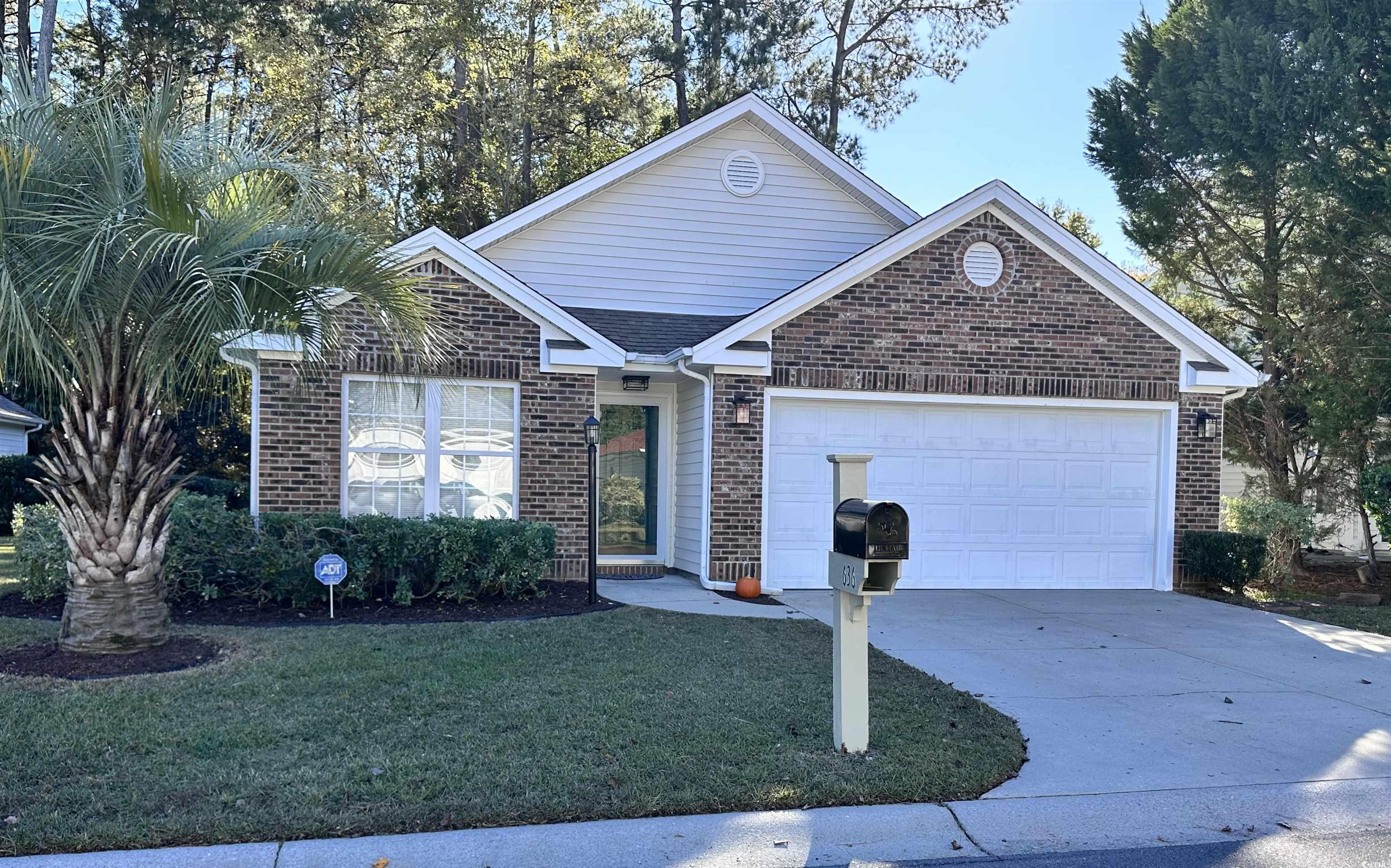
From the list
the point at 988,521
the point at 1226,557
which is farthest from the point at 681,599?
the point at 1226,557

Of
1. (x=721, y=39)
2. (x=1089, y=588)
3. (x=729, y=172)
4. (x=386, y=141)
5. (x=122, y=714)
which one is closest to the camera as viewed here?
(x=122, y=714)

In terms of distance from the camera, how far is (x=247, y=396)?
2291 cm

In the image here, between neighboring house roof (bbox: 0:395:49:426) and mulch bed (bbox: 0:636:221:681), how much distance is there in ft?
56.7

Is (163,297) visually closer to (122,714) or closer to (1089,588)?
(122,714)

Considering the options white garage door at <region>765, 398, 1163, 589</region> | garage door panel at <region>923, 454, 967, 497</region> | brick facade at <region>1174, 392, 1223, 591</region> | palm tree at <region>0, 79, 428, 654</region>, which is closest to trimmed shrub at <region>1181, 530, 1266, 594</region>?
brick facade at <region>1174, 392, 1223, 591</region>

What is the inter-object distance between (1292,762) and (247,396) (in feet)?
73.8

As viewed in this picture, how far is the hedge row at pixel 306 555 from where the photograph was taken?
9.02 m

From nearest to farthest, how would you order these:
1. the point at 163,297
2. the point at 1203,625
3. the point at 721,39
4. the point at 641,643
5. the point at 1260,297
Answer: the point at 163,297
the point at 641,643
the point at 1203,625
the point at 1260,297
the point at 721,39

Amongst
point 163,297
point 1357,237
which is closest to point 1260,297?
point 1357,237

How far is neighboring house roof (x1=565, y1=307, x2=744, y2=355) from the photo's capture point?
468 inches

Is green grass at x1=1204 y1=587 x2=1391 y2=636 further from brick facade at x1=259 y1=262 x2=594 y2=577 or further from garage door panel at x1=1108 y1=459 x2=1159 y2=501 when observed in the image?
brick facade at x1=259 y1=262 x2=594 y2=577

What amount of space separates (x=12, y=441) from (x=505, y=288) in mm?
19034

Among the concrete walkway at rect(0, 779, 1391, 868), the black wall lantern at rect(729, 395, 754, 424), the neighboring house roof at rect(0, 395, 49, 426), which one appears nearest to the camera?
the concrete walkway at rect(0, 779, 1391, 868)

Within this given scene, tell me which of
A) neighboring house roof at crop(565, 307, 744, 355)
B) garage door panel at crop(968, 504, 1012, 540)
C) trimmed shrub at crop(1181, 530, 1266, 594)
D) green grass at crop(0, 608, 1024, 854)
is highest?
neighboring house roof at crop(565, 307, 744, 355)
